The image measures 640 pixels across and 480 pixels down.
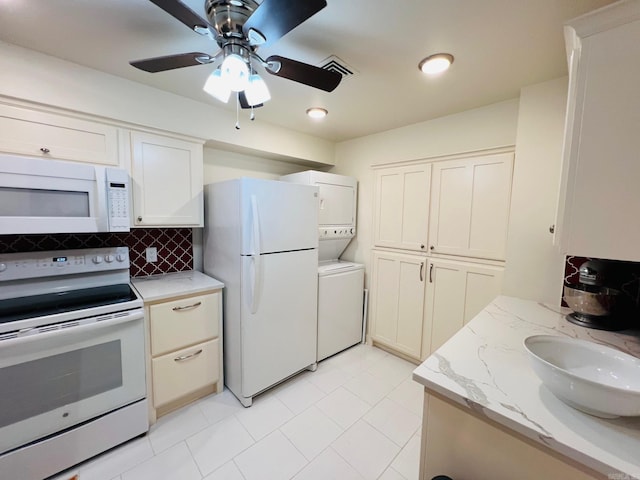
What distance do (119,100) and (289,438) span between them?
8.28 ft

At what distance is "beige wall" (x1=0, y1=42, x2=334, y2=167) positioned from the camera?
1477 millimetres

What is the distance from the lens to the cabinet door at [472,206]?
Answer: 2057 millimetres

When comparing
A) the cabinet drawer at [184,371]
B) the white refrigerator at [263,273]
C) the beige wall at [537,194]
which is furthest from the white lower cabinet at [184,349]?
the beige wall at [537,194]

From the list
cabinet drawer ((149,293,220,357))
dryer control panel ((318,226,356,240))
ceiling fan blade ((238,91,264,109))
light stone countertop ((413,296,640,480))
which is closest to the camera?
light stone countertop ((413,296,640,480))

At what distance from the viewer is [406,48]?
55.8 inches

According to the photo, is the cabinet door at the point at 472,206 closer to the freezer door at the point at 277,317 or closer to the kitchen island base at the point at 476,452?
the freezer door at the point at 277,317

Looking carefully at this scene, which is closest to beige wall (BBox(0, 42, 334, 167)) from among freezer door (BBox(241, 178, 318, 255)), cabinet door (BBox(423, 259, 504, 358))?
freezer door (BBox(241, 178, 318, 255))

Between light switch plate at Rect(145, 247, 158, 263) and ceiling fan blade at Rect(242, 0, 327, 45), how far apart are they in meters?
1.91

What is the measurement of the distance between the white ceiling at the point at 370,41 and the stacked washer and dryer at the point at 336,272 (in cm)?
94

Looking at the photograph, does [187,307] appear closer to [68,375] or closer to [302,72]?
[68,375]

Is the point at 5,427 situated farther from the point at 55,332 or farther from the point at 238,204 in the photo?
the point at 238,204

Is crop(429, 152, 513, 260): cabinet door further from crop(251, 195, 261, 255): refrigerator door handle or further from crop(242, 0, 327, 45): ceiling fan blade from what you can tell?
crop(242, 0, 327, 45): ceiling fan blade

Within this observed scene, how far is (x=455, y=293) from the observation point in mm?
2311

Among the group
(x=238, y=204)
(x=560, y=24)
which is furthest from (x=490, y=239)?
(x=238, y=204)
